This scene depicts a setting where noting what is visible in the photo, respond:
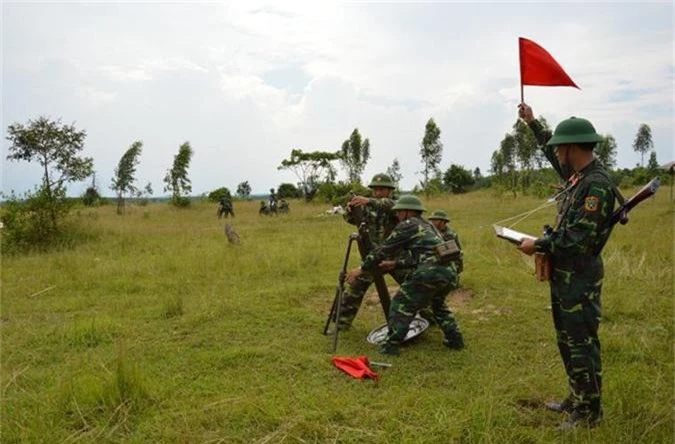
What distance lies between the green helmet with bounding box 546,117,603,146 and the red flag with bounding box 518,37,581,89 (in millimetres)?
930

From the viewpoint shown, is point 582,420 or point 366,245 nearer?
point 582,420

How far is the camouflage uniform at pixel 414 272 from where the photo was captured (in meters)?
5.42

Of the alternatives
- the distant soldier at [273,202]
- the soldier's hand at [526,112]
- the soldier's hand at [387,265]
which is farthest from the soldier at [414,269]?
the distant soldier at [273,202]

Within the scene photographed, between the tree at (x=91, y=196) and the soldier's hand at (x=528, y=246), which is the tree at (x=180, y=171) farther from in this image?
the soldier's hand at (x=528, y=246)

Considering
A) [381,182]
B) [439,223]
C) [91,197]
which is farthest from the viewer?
[91,197]

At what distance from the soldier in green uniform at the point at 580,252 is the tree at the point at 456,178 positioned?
46.2 metres

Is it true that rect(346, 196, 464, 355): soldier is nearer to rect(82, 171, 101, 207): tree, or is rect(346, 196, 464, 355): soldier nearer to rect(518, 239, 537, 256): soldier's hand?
rect(518, 239, 537, 256): soldier's hand

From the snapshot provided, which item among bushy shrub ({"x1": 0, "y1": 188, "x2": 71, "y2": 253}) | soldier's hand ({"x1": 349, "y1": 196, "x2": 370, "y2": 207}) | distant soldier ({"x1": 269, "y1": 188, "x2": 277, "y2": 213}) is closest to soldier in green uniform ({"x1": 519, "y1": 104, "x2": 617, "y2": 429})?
soldier's hand ({"x1": 349, "y1": 196, "x2": 370, "y2": 207})

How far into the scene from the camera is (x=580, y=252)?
3529 millimetres

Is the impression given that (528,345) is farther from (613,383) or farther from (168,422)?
(168,422)

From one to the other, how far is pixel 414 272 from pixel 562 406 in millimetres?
1864

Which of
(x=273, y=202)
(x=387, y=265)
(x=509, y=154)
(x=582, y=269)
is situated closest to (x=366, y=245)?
(x=387, y=265)

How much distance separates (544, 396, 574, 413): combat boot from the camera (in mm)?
4047

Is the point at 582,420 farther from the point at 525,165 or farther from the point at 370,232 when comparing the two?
the point at 525,165
